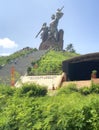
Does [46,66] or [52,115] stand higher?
[46,66]

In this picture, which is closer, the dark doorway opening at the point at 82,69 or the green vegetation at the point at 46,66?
the dark doorway opening at the point at 82,69

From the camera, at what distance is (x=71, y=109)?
8430 millimetres

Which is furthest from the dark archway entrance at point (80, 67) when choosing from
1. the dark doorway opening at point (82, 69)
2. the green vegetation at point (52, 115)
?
the green vegetation at point (52, 115)

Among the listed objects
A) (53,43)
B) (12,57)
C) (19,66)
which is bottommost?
(19,66)

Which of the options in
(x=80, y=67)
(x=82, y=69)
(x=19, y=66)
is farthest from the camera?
(x=19, y=66)

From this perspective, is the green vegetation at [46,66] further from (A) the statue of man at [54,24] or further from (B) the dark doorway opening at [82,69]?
(A) the statue of man at [54,24]

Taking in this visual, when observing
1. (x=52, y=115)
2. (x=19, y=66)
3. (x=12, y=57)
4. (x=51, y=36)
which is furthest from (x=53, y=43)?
(x=52, y=115)

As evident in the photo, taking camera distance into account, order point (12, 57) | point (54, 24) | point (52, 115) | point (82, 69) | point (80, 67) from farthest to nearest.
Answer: point (54, 24)
point (12, 57)
point (82, 69)
point (80, 67)
point (52, 115)

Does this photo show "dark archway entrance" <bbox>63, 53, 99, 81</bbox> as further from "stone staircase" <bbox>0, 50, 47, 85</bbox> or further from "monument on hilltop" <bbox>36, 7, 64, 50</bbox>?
"monument on hilltop" <bbox>36, 7, 64, 50</bbox>

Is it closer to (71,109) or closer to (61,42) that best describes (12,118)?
(71,109)

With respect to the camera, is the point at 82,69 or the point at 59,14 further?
the point at 59,14

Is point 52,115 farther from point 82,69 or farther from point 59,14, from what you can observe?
point 59,14

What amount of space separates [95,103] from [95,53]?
903 inches

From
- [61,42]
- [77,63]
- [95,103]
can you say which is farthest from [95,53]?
[61,42]
